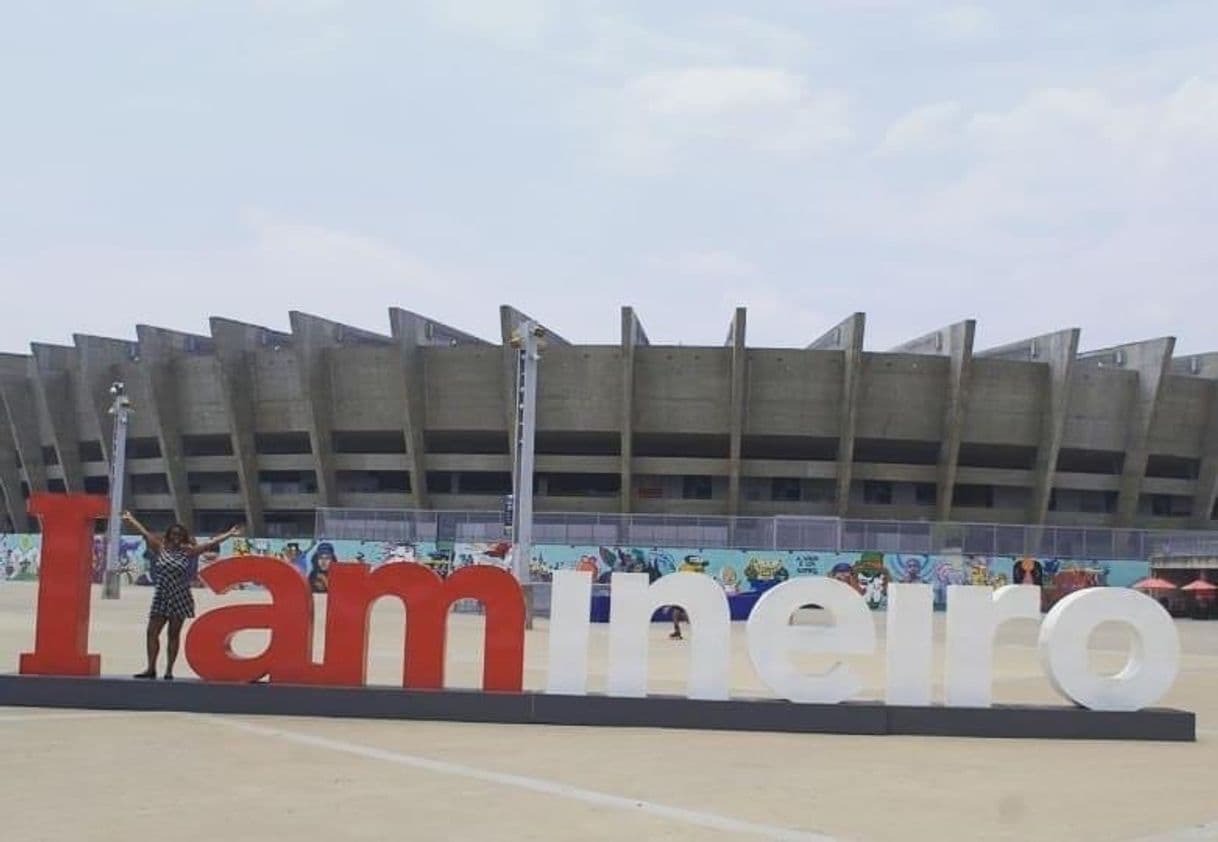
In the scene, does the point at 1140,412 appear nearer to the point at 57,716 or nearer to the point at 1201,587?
the point at 1201,587

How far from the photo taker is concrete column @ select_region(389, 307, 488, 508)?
62772 mm

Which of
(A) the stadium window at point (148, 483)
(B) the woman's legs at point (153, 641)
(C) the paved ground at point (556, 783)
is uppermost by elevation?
(A) the stadium window at point (148, 483)

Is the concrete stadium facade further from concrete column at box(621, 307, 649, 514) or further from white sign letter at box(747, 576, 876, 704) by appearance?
white sign letter at box(747, 576, 876, 704)

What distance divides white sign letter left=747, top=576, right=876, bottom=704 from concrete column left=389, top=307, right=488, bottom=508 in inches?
1986

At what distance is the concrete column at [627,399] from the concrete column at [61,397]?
1346 inches

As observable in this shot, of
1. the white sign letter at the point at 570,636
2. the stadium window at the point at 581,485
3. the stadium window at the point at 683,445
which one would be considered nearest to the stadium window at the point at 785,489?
the stadium window at the point at 683,445

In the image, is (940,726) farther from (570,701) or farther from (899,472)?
(899,472)

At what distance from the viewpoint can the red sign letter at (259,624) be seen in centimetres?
1405

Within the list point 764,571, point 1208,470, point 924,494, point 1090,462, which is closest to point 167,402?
point 764,571

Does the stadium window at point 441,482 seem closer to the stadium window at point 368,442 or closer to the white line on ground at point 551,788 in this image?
the stadium window at point 368,442

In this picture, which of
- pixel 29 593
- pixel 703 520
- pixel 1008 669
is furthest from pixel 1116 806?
pixel 29 593

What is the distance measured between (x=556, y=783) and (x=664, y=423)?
53.2 meters

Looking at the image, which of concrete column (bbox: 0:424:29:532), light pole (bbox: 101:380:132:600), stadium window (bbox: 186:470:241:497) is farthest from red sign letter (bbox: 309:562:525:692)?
concrete column (bbox: 0:424:29:532)

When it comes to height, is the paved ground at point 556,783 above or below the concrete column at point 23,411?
below
